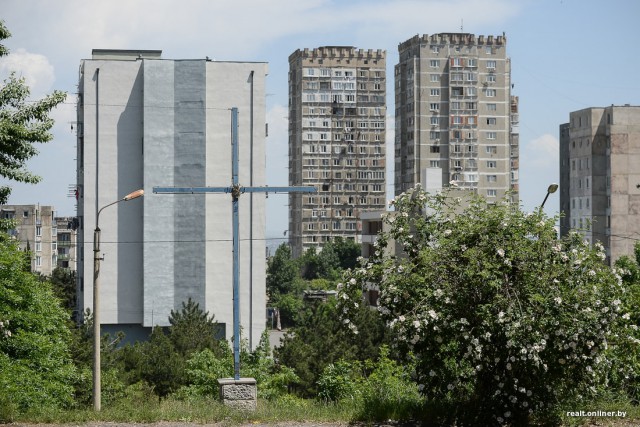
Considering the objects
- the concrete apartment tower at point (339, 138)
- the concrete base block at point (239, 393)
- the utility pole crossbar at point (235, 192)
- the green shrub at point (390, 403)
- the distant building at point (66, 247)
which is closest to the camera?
the green shrub at point (390, 403)

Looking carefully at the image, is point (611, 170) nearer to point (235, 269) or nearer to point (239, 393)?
point (235, 269)

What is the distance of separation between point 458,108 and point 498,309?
11037cm

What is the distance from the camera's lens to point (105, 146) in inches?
2510

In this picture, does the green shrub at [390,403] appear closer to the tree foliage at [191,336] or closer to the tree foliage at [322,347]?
the tree foliage at [322,347]

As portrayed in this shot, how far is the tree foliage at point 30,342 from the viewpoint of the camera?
24.1 meters

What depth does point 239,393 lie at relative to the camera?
648 inches

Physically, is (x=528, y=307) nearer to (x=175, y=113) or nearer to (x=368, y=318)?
(x=368, y=318)

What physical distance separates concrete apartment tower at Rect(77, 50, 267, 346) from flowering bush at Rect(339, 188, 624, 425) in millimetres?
48144

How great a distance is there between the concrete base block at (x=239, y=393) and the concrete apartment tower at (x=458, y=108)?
104m

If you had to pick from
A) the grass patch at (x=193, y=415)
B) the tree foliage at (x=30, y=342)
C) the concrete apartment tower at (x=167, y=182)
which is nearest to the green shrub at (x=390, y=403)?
the grass patch at (x=193, y=415)

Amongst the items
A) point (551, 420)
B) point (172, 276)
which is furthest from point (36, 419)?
point (172, 276)

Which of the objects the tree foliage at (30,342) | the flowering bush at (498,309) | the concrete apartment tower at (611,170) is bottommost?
the tree foliage at (30,342)

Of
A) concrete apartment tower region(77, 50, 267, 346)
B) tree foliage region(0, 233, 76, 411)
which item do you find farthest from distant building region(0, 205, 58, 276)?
tree foliage region(0, 233, 76, 411)

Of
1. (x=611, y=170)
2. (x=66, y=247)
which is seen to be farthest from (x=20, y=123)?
(x=66, y=247)
